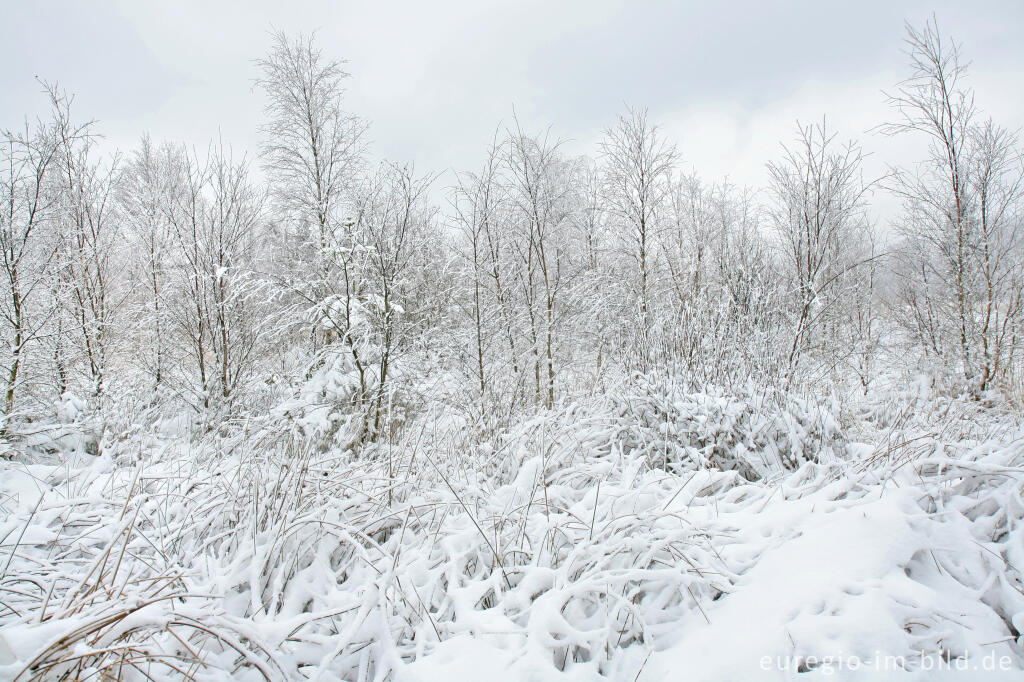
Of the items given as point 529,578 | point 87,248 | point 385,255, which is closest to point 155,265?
point 87,248

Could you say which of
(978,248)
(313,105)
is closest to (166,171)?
(313,105)

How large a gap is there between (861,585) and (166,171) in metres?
12.9

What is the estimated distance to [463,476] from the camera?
3.08 m

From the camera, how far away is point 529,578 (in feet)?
6.05

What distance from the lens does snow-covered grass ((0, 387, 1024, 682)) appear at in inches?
55.5

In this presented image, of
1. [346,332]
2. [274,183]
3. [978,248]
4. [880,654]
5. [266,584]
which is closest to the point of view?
[880,654]

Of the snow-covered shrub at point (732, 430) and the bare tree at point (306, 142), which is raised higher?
the bare tree at point (306, 142)

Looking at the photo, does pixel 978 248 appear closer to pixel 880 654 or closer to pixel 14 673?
pixel 880 654

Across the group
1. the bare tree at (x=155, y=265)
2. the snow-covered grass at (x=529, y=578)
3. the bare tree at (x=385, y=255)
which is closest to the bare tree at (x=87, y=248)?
the bare tree at (x=155, y=265)

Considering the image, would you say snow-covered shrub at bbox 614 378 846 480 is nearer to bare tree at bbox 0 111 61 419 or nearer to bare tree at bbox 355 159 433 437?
bare tree at bbox 355 159 433 437

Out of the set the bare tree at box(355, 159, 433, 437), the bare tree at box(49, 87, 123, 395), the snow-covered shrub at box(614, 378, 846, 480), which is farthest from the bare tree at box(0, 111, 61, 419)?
the snow-covered shrub at box(614, 378, 846, 480)

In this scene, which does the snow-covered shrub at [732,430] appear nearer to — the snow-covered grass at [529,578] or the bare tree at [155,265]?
the snow-covered grass at [529,578]

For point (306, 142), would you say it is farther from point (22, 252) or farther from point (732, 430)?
A: point (732, 430)

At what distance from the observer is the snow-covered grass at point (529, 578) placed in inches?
55.5
